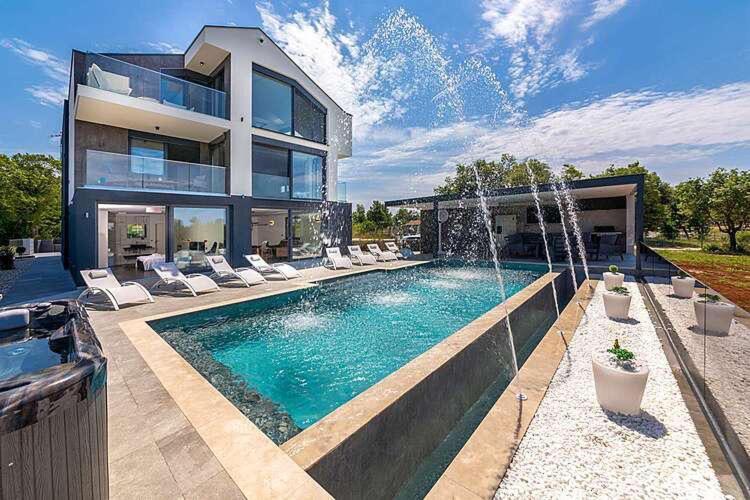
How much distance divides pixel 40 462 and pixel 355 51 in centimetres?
1208

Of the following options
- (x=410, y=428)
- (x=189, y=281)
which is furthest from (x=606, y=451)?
(x=189, y=281)

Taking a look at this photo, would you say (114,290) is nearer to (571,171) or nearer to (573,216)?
(573,216)

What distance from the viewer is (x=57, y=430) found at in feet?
4.23

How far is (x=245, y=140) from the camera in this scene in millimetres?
13383

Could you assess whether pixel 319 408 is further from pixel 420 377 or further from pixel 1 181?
pixel 1 181

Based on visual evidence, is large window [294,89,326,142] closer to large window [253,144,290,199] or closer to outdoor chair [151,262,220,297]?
large window [253,144,290,199]

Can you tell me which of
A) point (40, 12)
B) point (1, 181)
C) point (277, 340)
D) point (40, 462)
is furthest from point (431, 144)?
point (1, 181)

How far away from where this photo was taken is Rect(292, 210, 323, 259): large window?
15662 mm

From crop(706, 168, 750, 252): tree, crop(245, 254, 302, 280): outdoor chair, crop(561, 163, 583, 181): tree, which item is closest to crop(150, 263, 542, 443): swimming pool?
crop(245, 254, 302, 280): outdoor chair

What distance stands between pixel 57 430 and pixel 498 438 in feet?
9.34

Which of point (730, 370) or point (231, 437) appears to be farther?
point (730, 370)

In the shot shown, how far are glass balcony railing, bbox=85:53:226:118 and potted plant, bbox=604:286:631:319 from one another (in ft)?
46.2

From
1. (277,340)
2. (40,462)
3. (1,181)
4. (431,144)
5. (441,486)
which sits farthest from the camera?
(1,181)

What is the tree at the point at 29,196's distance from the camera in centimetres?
2438
